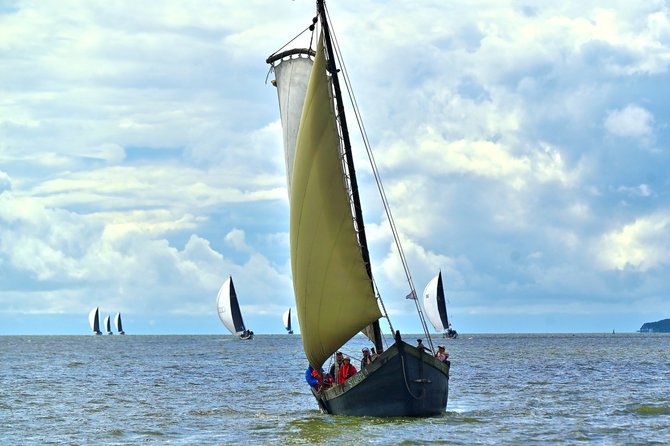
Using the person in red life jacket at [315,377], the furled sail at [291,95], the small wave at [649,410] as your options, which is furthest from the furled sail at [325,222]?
the small wave at [649,410]

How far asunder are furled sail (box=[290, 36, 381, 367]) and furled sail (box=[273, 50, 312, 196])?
7926mm

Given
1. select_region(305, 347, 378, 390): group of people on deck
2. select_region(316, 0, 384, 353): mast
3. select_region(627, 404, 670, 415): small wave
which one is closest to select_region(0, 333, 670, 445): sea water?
select_region(627, 404, 670, 415): small wave

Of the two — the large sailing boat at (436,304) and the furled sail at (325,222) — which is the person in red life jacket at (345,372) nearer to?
the furled sail at (325,222)

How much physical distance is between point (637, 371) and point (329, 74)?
4480 centimetres

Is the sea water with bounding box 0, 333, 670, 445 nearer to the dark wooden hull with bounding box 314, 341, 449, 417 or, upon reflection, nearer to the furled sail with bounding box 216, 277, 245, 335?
the dark wooden hull with bounding box 314, 341, 449, 417

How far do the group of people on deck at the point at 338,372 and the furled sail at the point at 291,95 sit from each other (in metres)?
8.26

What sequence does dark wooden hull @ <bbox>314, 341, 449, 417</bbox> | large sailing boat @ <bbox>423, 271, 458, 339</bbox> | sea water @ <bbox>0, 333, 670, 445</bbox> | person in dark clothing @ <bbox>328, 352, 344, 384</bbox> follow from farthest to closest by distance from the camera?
1. large sailing boat @ <bbox>423, 271, 458, 339</bbox>
2. person in dark clothing @ <bbox>328, 352, 344, 384</bbox>
3. sea water @ <bbox>0, 333, 670, 445</bbox>
4. dark wooden hull @ <bbox>314, 341, 449, 417</bbox>

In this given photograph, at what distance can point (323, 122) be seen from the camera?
114ft

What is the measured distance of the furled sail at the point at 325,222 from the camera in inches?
1363

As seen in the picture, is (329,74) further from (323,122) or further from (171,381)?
(171,381)

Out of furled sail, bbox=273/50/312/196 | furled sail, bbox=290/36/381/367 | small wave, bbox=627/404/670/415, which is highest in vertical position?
furled sail, bbox=273/50/312/196

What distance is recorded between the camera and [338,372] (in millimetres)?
37375

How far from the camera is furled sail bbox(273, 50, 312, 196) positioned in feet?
141

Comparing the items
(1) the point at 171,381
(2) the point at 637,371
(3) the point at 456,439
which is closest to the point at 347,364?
(3) the point at 456,439
